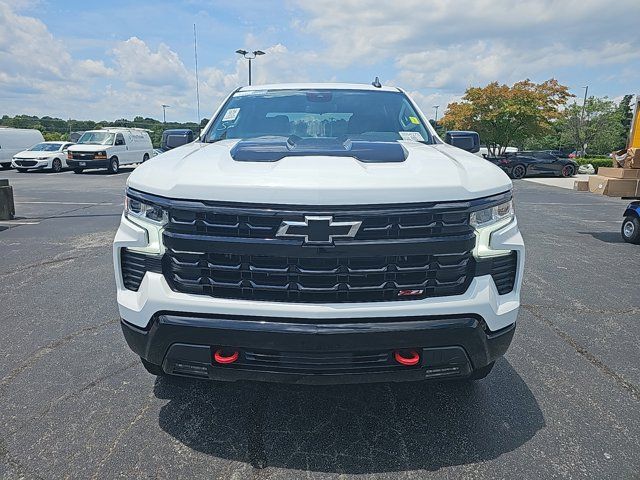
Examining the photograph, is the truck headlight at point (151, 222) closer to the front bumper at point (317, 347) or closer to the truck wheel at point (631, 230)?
the front bumper at point (317, 347)

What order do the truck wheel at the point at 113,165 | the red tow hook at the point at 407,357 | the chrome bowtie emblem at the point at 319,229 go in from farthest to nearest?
the truck wheel at the point at 113,165
the red tow hook at the point at 407,357
the chrome bowtie emblem at the point at 319,229

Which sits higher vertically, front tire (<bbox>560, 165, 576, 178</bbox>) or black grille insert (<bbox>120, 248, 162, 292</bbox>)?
black grille insert (<bbox>120, 248, 162, 292</bbox>)

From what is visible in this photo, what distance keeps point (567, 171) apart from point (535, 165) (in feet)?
6.83

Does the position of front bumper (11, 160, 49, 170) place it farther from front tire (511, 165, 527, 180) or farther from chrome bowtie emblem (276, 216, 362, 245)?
chrome bowtie emblem (276, 216, 362, 245)

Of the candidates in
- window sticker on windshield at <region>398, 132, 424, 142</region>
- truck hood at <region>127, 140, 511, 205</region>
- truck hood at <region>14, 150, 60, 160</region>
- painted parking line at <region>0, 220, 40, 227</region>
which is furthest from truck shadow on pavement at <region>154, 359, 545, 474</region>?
truck hood at <region>14, 150, 60, 160</region>

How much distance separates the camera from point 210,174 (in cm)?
224

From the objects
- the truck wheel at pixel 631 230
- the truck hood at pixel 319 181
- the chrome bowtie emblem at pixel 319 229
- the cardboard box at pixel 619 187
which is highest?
the truck hood at pixel 319 181

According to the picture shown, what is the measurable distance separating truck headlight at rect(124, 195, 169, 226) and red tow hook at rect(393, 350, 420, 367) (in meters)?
1.22

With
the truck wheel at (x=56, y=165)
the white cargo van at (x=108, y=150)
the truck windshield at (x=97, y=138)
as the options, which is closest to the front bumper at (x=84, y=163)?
the white cargo van at (x=108, y=150)

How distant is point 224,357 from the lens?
2246 millimetres

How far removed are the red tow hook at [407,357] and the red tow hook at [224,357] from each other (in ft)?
2.39

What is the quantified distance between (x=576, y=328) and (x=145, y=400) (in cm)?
345

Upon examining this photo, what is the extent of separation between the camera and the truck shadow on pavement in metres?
2.43

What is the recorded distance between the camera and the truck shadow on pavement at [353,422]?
7.97ft
